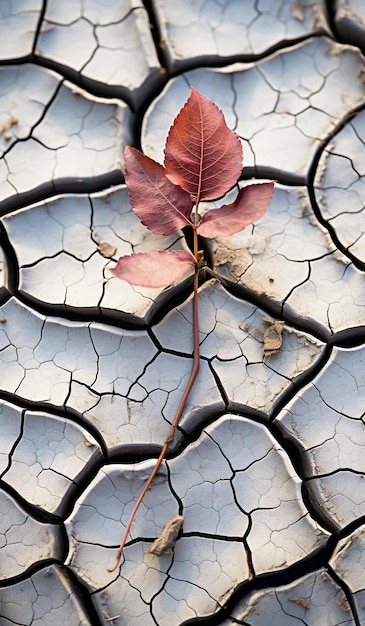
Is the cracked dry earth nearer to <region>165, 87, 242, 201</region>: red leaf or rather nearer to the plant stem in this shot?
the plant stem

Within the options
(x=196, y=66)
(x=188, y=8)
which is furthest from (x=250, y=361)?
(x=188, y=8)

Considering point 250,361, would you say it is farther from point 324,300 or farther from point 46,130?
point 46,130

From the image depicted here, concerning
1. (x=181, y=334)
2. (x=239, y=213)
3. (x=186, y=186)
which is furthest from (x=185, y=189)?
(x=181, y=334)

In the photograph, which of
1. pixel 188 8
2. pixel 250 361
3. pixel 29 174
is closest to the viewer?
pixel 250 361

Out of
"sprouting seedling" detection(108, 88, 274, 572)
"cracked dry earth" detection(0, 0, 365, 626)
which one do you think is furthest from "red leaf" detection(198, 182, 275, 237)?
"cracked dry earth" detection(0, 0, 365, 626)

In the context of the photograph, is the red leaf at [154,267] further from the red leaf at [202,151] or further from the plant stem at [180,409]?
the red leaf at [202,151]

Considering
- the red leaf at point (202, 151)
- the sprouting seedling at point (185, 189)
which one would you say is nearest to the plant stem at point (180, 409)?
the sprouting seedling at point (185, 189)
